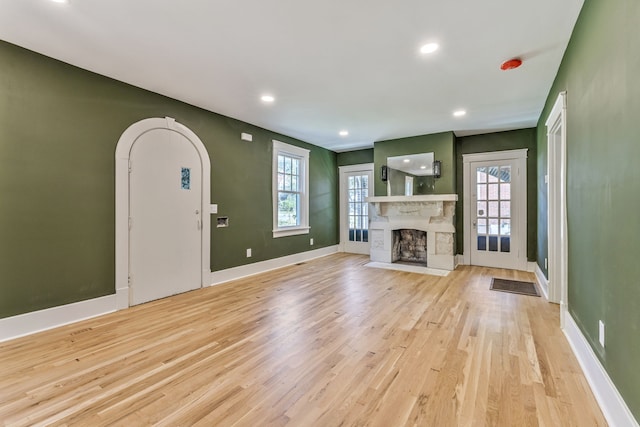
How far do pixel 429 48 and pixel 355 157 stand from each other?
4.41 m

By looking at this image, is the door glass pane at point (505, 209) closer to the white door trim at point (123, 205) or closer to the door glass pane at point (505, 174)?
the door glass pane at point (505, 174)

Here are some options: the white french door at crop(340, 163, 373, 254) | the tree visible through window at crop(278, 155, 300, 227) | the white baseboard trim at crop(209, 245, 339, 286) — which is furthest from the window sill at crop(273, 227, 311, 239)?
the white french door at crop(340, 163, 373, 254)

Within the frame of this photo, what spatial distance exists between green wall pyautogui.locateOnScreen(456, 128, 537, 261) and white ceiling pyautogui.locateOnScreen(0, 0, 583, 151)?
3.79ft

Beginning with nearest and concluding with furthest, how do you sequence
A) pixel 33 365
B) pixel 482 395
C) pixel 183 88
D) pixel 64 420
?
pixel 64 420 < pixel 482 395 < pixel 33 365 < pixel 183 88

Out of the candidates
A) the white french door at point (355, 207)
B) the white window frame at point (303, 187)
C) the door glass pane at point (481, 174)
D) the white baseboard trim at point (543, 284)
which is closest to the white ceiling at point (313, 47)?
the white window frame at point (303, 187)

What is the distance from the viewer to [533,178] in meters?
4.95

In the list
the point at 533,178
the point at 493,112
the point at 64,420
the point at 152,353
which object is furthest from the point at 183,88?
the point at 533,178

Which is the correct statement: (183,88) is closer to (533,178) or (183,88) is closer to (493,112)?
(493,112)

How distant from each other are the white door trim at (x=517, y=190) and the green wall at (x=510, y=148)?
55 mm

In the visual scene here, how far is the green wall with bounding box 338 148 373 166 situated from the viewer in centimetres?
673

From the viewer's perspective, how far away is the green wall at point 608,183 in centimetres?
129

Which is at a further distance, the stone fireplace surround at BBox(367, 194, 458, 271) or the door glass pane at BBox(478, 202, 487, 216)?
the door glass pane at BBox(478, 202, 487, 216)

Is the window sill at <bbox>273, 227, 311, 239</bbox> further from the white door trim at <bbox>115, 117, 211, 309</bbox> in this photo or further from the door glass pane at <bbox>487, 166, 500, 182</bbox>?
the door glass pane at <bbox>487, 166, 500, 182</bbox>

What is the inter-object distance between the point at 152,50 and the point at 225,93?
0.99m
